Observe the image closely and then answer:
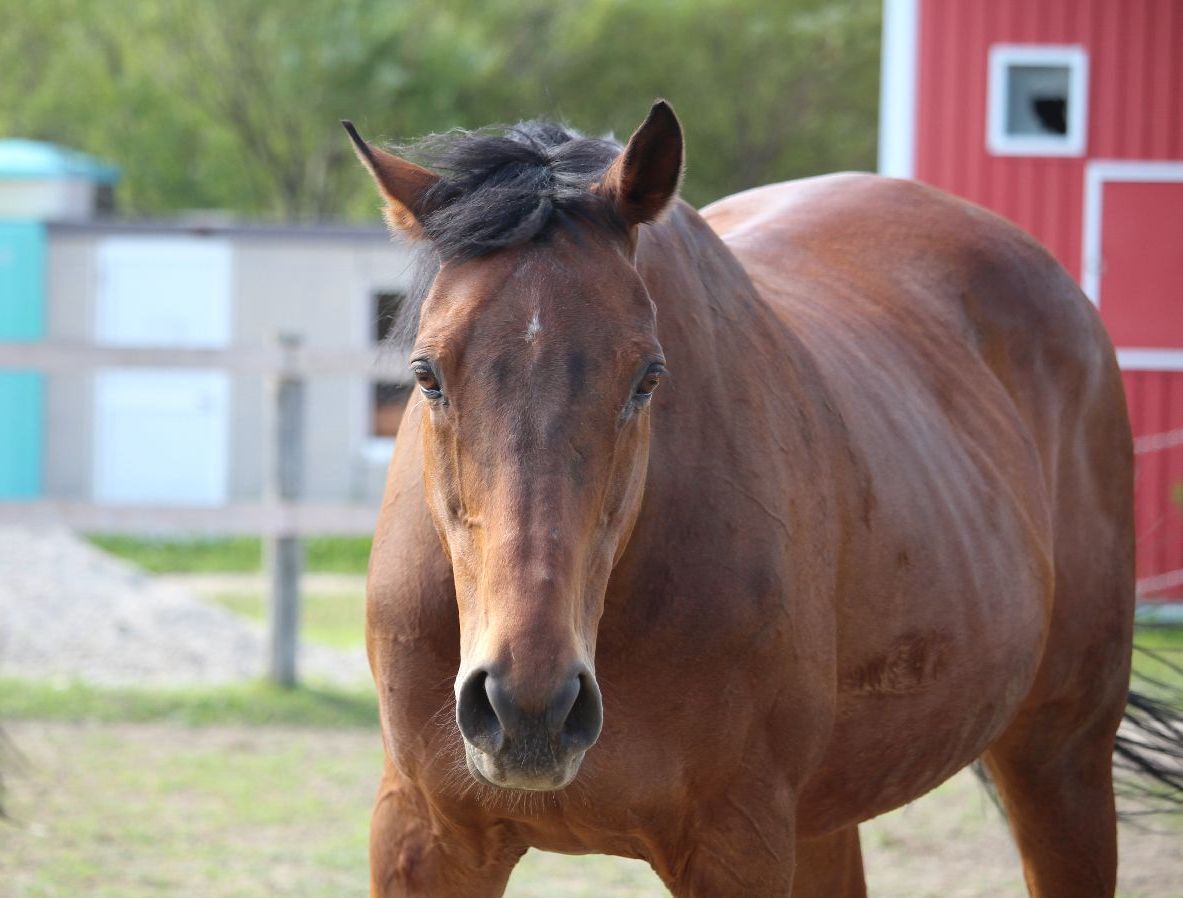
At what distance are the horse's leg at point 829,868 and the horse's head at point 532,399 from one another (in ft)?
4.75

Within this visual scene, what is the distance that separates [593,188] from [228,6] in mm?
18802

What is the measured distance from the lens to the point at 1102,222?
9.09 m

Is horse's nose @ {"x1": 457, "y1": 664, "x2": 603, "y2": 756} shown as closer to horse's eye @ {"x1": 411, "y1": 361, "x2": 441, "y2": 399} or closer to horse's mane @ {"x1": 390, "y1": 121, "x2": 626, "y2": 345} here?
horse's eye @ {"x1": 411, "y1": 361, "x2": 441, "y2": 399}

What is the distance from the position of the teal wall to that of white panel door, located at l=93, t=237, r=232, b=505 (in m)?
0.56

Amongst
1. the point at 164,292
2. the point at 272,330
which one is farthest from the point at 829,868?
the point at 164,292

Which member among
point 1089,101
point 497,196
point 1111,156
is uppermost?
point 1089,101

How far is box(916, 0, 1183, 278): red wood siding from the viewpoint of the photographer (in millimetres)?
9031

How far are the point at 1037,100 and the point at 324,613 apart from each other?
5728mm

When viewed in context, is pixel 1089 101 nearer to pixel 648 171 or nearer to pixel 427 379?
pixel 648 171

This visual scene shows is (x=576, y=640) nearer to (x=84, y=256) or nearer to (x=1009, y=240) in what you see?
(x=1009, y=240)

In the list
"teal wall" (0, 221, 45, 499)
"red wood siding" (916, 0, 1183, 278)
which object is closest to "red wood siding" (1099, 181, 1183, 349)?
"red wood siding" (916, 0, 1183, 278)

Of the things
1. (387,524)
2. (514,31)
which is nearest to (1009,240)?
(387,524)

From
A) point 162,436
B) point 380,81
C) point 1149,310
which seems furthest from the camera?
point 380,81

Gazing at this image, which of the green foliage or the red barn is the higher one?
the green foliage
